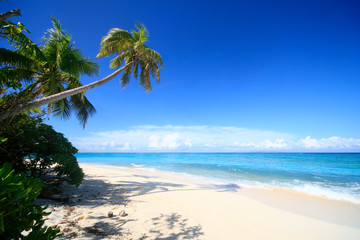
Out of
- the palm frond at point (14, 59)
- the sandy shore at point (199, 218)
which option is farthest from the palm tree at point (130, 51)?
the sandy shore at point (199, 218)

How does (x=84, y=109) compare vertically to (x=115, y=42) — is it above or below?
below

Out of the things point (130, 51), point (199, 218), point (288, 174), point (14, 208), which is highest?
point (130, 51)

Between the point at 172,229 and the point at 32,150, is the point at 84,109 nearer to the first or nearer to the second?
the point at 32,150

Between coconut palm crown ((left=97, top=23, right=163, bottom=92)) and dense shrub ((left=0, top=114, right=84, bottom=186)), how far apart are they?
447cm

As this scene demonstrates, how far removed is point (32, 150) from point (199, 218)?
591 cm

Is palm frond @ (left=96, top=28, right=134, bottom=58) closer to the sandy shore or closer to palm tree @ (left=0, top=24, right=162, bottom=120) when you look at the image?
palm tree @ (left=0, top=24, right=162, bottom=120)

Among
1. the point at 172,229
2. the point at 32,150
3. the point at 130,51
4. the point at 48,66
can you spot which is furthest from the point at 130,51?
the point at 172,229

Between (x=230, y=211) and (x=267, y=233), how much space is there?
152 centimetres

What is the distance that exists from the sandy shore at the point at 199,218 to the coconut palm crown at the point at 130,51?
612 cm

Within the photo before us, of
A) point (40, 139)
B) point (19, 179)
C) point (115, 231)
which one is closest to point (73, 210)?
point (115, 231)

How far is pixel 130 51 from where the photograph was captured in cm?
891

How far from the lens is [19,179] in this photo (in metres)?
1.48

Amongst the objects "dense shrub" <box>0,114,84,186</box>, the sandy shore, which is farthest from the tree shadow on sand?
"dense shrub" <box>0,114,84,186</box>

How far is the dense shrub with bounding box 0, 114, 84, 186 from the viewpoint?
15.2ft
